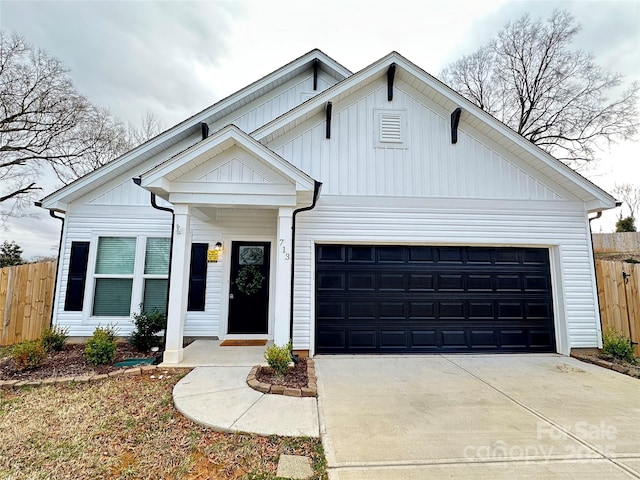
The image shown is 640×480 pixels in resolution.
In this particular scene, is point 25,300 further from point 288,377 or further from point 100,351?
point 288,377

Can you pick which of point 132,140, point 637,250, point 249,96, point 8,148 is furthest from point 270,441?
point 637,250

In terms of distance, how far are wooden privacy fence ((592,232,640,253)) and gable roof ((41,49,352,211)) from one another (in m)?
19.5

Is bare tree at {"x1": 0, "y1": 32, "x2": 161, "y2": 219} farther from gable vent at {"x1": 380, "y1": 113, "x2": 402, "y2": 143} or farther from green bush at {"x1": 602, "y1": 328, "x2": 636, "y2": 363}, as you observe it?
green bush at {"x1": 602, "y1": 328, "x2": 636, "y2": 363}

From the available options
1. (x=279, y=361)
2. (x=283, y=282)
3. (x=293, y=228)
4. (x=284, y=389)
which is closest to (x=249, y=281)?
(x=283, y=282)

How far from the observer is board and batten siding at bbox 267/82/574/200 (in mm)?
6336

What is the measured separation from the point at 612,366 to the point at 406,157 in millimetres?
5329

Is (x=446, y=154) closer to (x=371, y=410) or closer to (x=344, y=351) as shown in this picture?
(x=344, y=351)

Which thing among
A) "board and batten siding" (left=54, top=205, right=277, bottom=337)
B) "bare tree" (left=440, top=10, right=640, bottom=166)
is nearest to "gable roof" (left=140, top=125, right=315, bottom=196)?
"board and batten siding" (left=54, top=205, right=277, bottom=337)

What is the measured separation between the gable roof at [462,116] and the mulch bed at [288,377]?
4362 mm

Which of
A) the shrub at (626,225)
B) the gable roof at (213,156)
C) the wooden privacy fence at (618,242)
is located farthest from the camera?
the shrub at (626,225)

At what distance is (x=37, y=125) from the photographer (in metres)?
12.1

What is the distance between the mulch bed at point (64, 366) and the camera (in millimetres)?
4594

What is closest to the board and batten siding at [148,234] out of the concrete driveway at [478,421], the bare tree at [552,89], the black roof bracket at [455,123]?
the concrete driveway at [478,421]

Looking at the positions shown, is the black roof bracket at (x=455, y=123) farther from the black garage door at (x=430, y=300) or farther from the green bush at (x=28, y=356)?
the green bush at (x=28, y=356)
